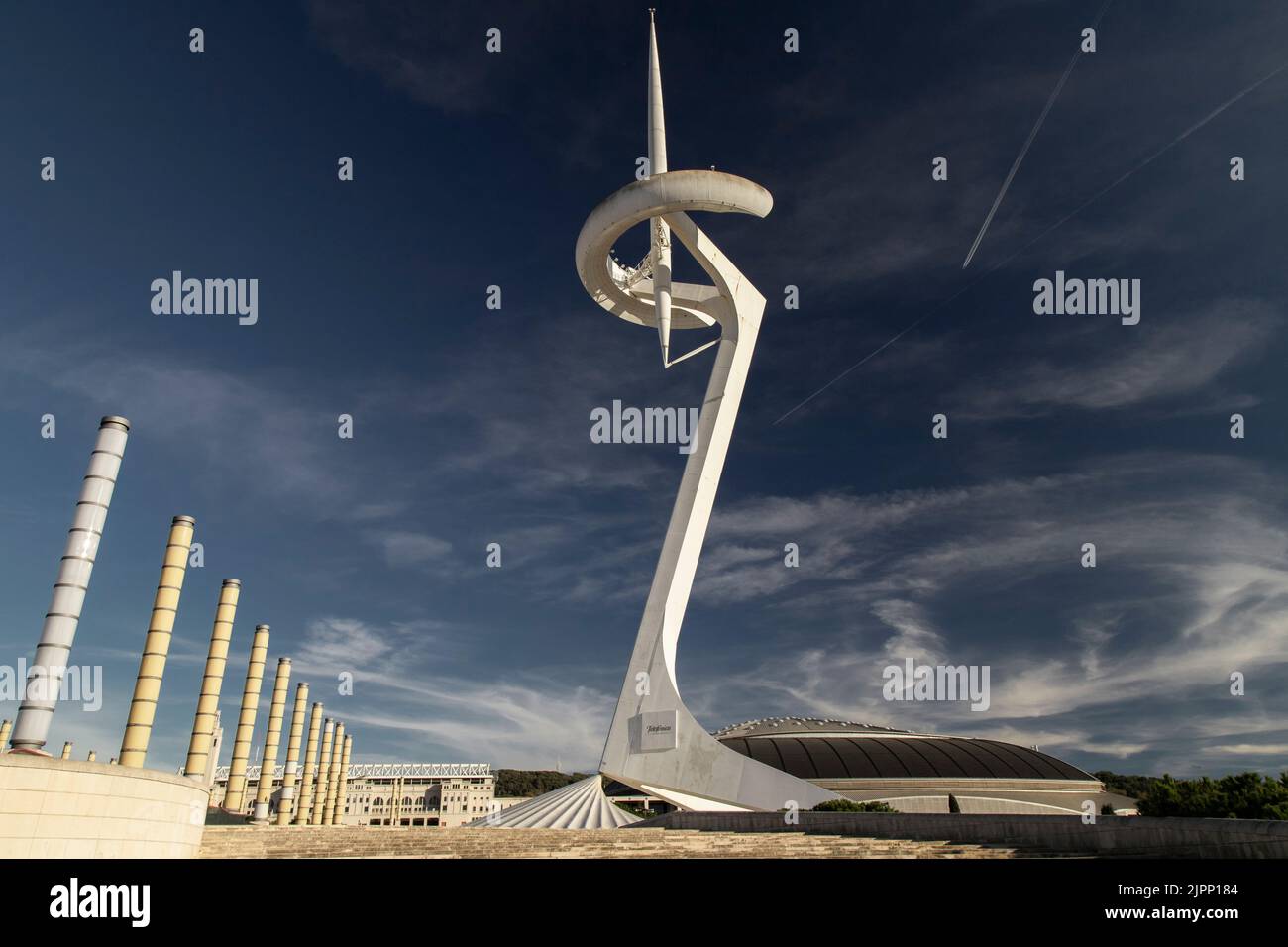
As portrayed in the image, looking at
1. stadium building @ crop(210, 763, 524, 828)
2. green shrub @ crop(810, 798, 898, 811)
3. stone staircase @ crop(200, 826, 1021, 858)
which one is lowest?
stadium building @ crop(210, 763, 524, 828)

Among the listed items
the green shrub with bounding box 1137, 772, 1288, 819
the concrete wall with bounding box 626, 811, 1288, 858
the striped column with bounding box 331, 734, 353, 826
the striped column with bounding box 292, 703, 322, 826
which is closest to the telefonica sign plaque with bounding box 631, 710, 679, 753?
the concrete wall with bounding box 626, 811, 1288, 858

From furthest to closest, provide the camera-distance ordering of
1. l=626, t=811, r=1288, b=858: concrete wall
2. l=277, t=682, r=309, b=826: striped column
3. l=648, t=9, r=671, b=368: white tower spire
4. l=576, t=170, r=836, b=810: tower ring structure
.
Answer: l=277, t=682, r=309, b=826: striped column
l=648, t=9, r=671, b=368: white tower spire
l=576, t=170, r=836, b=810: tower ring structure
l=626, t=811, r=1288, b=858: concrete wall

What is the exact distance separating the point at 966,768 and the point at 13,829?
33530mm

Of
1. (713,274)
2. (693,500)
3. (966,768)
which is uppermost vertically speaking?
(713,274)

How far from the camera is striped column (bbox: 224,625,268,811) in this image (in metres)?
33.4

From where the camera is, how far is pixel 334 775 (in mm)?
58688

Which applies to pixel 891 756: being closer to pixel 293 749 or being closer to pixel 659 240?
pixel 659 240

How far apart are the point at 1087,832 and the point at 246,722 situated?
3088 centimetres

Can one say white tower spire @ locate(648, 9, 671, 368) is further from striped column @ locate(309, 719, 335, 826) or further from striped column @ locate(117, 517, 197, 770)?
striped column @ locate(309, 719, 335, 826)

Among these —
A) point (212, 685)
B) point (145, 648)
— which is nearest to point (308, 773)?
point (212, 685)

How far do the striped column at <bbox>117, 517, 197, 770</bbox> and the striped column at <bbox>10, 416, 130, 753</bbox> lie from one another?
341cm
